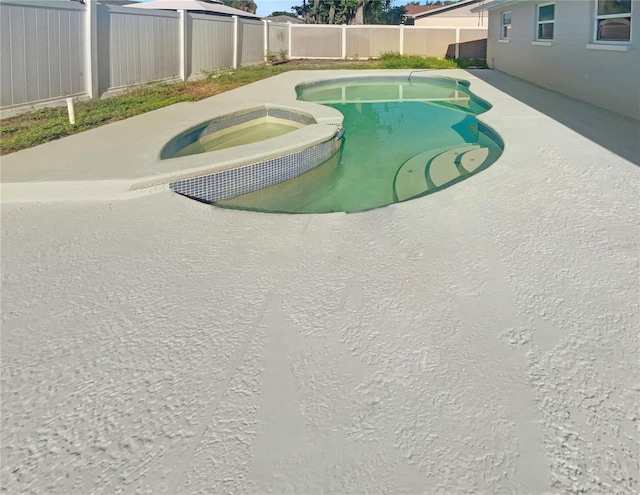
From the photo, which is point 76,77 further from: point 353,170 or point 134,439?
point 134,439

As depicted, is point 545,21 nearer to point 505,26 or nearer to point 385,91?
point 385,91

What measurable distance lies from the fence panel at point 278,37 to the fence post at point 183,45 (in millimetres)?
8030

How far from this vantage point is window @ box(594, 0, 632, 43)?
715cm

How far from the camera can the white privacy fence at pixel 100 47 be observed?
693cm

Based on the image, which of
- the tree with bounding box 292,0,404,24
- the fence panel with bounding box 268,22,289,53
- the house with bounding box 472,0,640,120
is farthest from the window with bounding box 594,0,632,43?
the tree with bounding box 292,0,404,24

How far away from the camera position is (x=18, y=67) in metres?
6.94

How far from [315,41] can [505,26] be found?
8795 millimetres

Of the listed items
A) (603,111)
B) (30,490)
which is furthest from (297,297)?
(603,111)

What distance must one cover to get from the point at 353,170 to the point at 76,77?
5641 millimetres

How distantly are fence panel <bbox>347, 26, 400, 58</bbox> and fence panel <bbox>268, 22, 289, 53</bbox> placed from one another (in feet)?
9.15

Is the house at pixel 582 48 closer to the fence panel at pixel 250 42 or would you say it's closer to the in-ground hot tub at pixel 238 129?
the in-ground hot tub at pixel 238 129

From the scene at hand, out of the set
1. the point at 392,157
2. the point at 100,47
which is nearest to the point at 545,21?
the point at 392,157

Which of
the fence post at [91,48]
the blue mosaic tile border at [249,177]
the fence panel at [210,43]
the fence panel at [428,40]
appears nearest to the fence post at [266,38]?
the fence panel at [210,43]

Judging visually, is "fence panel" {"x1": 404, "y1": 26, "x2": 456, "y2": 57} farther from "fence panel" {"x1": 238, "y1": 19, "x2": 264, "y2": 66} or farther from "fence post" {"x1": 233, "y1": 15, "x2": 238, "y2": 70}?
"fence post" {"x1": 233, "y1": 15, "x2": 238, "y2": 70}
